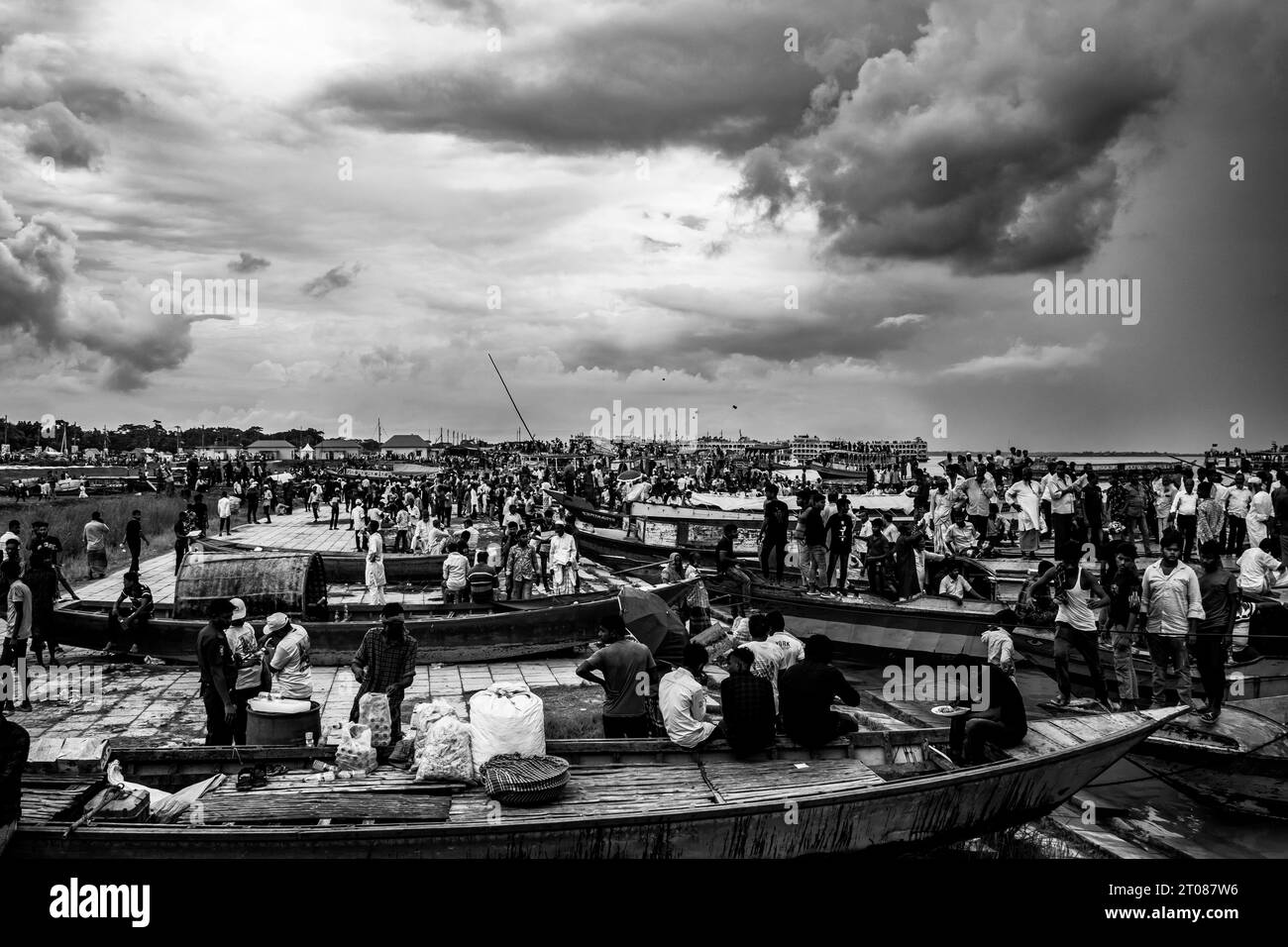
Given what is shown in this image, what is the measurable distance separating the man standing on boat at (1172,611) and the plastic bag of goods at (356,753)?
27.5 ft

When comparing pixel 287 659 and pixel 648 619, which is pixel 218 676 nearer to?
pixel 287 659

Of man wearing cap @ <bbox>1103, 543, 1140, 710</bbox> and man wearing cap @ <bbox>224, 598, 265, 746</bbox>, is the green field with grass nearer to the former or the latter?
man wearing cap @ <bbox>224, 598, 265, 746</bbox>

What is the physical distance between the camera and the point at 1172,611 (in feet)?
30.8

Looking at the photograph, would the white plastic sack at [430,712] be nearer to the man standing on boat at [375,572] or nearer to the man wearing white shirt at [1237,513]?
the man standing on boat at [375,572]

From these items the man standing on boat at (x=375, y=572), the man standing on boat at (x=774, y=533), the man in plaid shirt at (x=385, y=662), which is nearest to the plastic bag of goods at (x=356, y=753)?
the man in plaid shirt at (x=385, y=662)

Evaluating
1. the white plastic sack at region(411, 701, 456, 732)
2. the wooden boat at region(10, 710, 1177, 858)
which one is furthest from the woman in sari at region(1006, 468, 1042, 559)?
the white plastic sack at region(411, 701, 456, 732)

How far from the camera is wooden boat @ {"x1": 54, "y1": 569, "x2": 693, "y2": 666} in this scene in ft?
40.5

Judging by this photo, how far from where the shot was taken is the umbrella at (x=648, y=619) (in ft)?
38.6

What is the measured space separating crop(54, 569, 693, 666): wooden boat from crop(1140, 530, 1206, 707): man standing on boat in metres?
6.90

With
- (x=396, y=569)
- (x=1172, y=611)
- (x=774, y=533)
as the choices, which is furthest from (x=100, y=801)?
(x=396, y=569)

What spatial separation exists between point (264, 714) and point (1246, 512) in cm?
1758

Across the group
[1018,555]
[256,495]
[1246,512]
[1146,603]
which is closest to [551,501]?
[256,495]

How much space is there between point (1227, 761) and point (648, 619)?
22.3 ft
